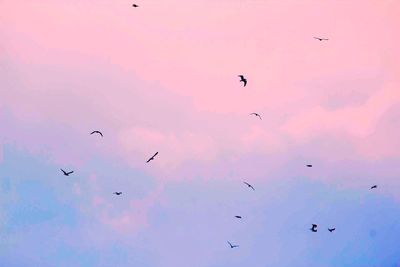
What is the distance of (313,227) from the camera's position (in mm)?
39406

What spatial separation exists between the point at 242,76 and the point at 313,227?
1261 centimetres

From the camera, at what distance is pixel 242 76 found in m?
33.7

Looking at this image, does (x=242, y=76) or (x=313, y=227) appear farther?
(x=313, y=227)

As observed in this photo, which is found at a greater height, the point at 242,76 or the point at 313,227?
the point at 242,76
